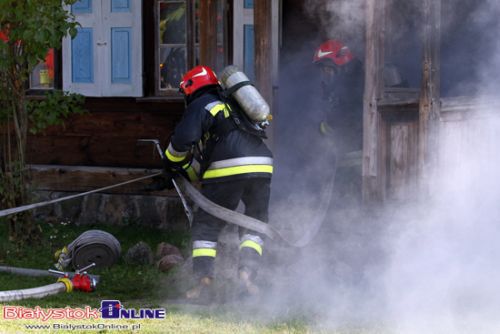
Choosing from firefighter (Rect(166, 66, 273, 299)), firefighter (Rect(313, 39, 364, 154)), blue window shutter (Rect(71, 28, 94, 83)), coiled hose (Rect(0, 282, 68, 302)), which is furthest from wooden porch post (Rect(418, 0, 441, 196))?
blue window shutter (Rect(71, 28, 94, 83))

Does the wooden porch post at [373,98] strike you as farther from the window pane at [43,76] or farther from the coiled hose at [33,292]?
the window pane at [43,76]

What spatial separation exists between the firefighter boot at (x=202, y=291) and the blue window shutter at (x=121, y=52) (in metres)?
4.63

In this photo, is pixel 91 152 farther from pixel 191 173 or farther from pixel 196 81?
pixel 196 81

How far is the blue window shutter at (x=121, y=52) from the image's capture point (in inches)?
450

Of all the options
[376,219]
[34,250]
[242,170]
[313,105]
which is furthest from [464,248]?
[34,250]

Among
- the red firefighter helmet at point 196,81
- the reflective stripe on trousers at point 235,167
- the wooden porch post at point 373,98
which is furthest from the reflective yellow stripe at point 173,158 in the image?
the wooden porch post at point 373,98

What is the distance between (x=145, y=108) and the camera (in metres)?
11.6

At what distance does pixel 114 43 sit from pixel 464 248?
17.8 ft

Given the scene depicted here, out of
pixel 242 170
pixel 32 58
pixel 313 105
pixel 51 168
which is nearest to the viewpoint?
pixel 242 170

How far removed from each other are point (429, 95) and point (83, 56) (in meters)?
5.15

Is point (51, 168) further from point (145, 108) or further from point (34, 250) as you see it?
point (34, 250)

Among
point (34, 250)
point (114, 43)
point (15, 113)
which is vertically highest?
point (114, 43)

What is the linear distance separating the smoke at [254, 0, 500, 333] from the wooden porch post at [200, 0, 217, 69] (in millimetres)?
1422

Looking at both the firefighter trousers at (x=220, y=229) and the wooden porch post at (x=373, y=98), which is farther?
the wooden porch post at (x=373, y=98)
